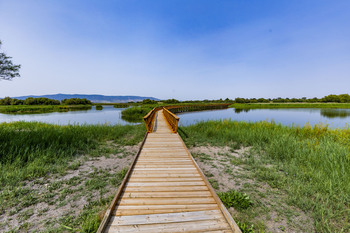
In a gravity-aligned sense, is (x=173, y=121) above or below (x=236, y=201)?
above

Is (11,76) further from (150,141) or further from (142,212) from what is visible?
(142,212)

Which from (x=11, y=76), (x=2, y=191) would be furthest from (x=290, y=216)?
(x=11, y=76)

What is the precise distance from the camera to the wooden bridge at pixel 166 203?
2.30 m

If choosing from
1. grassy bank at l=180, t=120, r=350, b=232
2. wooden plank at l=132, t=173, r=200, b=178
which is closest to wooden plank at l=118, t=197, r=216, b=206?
wooden plank at l=132, t=173, r=200, b=178

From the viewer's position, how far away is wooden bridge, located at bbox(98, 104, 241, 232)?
2.30m

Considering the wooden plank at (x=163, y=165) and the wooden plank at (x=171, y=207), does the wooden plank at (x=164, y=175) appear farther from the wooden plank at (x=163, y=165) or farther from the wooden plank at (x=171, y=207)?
the wooden plank at (x=171, y=207)

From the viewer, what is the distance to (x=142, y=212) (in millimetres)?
2590

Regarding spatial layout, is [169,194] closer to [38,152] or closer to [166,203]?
[166,203]

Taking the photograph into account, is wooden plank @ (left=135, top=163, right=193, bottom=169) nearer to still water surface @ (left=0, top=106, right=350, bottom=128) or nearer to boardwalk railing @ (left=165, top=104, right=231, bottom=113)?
still water surface @ (left=0, top=106, right=350, bottom=128)

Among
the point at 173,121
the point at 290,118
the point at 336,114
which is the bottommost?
the point at 290,118

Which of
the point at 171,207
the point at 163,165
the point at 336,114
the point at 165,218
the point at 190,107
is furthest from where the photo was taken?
the point at 190,107

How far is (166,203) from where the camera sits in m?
2.84

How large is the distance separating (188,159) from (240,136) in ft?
15.5

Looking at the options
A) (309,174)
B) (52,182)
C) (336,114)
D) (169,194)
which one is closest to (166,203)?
(169,194)
